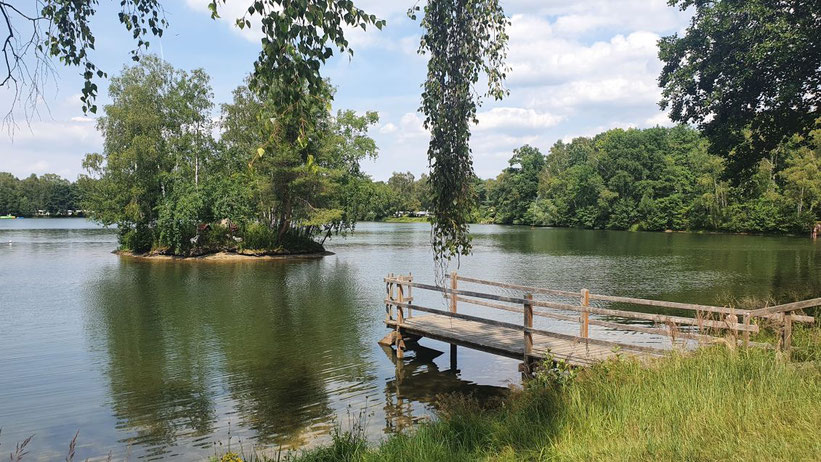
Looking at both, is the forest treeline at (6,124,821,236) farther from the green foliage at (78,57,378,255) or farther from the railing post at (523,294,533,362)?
the railing post at (523,294,533,362)

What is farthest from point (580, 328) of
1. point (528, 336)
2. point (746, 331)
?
point (746, 331)

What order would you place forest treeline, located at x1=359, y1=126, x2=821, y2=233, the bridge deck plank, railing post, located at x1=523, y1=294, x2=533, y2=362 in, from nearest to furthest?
the bridge deck plank
railing post, located at x1=523, y1=294, x2=533, y2=362
forest treeline, located at x1=359, y1=126, x2=821, y2=233

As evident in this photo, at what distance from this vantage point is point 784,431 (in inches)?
204

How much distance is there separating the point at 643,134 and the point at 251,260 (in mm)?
74712

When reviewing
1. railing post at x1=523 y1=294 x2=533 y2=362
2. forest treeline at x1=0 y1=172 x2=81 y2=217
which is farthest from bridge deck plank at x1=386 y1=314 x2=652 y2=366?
forest treeline at x1=0 y1=172 x2=81 y2=217

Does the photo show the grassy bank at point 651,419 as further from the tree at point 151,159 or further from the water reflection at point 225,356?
the tree at point 151,159

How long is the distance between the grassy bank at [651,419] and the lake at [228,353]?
2804 millimetres

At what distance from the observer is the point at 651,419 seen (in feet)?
19.7

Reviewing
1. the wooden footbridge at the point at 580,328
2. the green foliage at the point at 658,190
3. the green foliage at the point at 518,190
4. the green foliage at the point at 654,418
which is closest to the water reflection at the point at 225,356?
the wooden footbridge at the point at 580,328

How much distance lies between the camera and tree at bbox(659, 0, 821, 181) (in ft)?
65.2

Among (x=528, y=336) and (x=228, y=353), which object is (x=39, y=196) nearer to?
(x=228, y=353)

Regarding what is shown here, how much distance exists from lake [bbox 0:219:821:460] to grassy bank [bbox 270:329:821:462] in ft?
9.20

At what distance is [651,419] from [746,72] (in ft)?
64.3

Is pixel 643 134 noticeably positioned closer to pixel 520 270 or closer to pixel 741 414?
pixel 520 270
